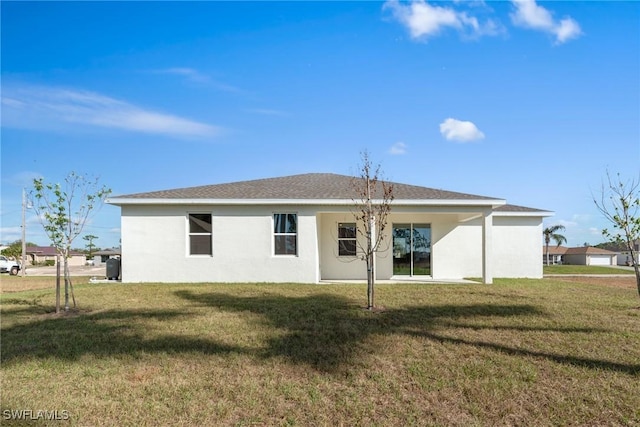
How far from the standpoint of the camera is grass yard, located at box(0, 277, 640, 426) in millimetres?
4234

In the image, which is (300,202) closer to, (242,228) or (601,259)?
(242,228)

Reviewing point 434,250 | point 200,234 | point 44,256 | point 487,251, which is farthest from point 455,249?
point 44,256

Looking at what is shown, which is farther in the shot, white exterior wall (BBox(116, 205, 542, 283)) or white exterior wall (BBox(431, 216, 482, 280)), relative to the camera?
white exterior wall (BBox(431, 216, 482, 280))

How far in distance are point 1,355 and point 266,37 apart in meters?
10.7

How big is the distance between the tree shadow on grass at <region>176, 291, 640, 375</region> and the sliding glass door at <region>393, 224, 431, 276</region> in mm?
6567

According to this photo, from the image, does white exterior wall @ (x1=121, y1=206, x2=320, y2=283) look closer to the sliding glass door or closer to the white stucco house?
the white stucco house

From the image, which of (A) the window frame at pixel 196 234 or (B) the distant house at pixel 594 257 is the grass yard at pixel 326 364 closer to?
(A) the window frame at pixel 196 234

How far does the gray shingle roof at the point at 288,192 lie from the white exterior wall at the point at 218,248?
0.46 m

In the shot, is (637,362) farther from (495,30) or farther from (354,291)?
(495,30)

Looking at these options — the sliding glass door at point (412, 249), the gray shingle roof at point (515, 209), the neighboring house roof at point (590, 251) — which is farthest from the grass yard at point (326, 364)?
the neighboring house roof at point (590, 251)

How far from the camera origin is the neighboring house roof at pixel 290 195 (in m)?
14.6

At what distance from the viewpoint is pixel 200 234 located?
49.8 ft

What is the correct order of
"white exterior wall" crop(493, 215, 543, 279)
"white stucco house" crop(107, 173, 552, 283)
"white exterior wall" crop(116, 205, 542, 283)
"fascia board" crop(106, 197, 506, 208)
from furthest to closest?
"white exterior wall" crop(493, 215, 543, 279), "white exterior wall" crop(116, 205, 542, 283), "white stucco house" crop(107, 173, 552, 283), "fascia board" crop(106, 197, 506, 208)

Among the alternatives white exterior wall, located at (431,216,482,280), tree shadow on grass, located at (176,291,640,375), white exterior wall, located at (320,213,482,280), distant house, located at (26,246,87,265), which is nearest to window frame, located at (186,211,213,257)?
tree shadow on grass, located at (176,291,640,375)
